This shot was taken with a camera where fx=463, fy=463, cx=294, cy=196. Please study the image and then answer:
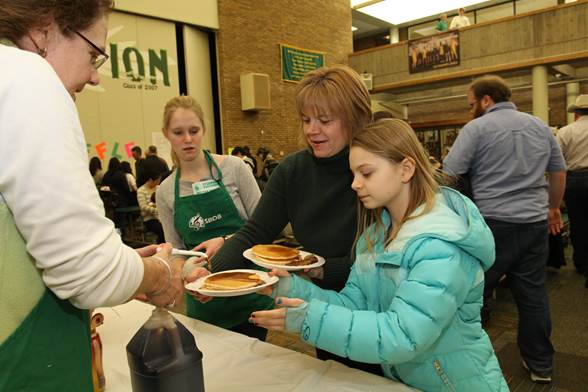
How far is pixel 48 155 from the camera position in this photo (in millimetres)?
712

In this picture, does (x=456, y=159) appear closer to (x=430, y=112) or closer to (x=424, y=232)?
(x=424, y=232)

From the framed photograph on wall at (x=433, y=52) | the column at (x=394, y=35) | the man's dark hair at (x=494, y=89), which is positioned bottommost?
the man's dark hair at (x=494, y=89)

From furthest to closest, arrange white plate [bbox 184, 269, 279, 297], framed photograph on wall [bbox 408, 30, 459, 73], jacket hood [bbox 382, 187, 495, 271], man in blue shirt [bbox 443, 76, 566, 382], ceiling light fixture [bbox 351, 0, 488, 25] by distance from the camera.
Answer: ceiling light fixture [bbox 351, 0, 488, 25], framed photograph on wall [bbox 408, 30, 459, 73], man in blue shirt [bbox 443, 76, 566, 382], white plate [bbox 184, 269, 279, 297], jacket hood [bbox 382, 187, 495, 271]

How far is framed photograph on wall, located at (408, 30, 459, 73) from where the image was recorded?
1277 centimetres

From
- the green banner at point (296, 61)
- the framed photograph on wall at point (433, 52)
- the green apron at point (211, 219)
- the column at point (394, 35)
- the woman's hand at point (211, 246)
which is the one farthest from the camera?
the column at point (394, 35)

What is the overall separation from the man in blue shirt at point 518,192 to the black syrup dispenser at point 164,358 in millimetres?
2253

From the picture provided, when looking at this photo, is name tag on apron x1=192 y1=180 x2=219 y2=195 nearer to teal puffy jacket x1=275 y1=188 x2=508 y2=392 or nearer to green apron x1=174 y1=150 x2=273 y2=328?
green apron x1=174 y1=150 x2=273 y2=328

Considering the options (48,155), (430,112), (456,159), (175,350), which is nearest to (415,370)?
(175,350)

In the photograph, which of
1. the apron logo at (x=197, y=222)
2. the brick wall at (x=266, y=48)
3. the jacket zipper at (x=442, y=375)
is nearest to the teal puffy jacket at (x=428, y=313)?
the jacket zipper at (x=442, y=375)

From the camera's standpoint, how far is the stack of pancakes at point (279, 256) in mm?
1659

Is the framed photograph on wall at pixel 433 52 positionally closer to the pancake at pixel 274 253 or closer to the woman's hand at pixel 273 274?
the pancake at pixel 274 253

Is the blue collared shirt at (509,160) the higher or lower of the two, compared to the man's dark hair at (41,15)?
lower

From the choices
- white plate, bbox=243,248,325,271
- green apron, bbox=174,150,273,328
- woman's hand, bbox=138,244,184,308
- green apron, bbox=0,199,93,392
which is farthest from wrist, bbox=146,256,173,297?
green apron, bbox=174,150,273,328

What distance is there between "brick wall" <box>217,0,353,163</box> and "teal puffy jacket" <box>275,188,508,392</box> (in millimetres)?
9778
